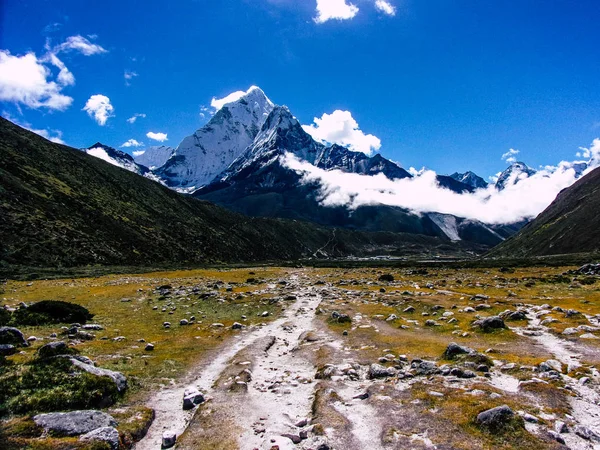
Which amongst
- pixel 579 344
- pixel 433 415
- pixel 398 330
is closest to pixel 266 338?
pixel 398 330

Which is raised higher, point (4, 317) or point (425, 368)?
point (4, 317)

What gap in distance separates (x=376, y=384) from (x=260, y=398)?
5796 mm

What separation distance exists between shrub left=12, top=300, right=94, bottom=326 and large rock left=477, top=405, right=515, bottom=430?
31.6 metres

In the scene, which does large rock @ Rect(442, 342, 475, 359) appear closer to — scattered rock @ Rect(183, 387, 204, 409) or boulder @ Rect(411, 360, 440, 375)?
boulder @ Rect(411, 360, 440, 375)

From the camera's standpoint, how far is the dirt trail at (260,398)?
13.5 metres

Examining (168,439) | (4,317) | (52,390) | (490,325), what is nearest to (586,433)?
(168,439)

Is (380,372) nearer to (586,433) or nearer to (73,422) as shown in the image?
(586,433)

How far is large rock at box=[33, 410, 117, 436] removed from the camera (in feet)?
39.6

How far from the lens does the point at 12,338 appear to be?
21.9 metres

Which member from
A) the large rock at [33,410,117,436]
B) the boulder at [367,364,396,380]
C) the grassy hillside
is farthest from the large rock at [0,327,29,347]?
the grassy hillside

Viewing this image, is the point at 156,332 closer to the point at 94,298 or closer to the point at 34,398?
the point at 34,398

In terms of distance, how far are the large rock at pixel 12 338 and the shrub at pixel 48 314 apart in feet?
22.8

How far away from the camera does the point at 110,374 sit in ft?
55.1

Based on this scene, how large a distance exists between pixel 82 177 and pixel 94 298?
14788 centimetres
